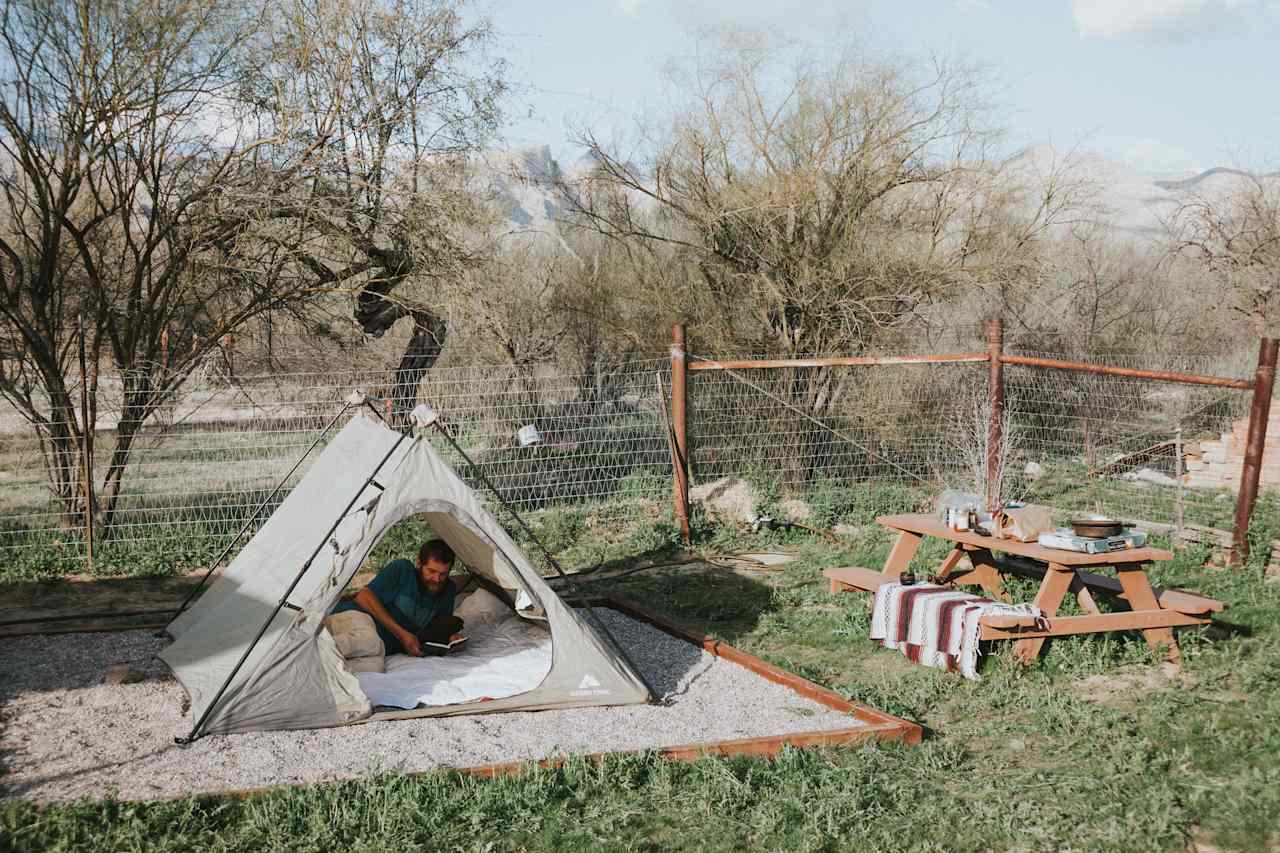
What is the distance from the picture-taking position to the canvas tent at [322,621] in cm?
462

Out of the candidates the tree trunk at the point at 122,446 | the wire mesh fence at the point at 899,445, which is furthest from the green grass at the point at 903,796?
the tree trunk at the point at 122,446

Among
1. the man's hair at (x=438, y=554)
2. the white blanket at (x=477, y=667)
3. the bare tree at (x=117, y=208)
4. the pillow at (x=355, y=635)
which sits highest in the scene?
the bare tree at (x=117, y=208)

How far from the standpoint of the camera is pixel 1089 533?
18.4 ft

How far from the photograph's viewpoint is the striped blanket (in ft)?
17.7

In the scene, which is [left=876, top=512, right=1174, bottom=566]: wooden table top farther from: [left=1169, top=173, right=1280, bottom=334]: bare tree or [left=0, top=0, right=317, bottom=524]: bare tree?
[left=1169, top=173, right=1280, bottom=334]: bare tree

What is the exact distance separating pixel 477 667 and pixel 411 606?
54 cm

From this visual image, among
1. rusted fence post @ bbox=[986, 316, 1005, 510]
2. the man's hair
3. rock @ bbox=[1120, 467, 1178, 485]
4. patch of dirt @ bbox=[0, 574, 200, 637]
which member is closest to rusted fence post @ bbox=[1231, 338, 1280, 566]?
rusted fence post @ bbox=[986, 316, 1005, 510]

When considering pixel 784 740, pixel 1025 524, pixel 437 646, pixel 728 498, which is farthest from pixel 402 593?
pixel 728 498

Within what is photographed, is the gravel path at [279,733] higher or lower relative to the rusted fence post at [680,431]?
lower

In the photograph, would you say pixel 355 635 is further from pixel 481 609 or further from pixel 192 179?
pixel 192 179

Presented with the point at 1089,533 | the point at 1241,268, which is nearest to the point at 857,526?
the point at 1089,533

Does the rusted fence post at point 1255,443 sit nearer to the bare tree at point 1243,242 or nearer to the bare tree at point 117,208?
the bare tree at point 117,208

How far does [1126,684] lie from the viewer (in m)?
5.25

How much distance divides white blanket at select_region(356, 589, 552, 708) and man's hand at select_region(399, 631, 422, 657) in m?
0.03
